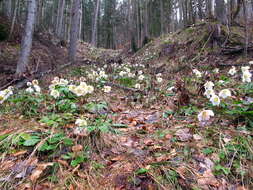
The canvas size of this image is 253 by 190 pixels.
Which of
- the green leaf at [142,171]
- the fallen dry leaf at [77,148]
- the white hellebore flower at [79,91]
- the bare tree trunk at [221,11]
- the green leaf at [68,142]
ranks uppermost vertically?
the bare tree trunk at [221,11]

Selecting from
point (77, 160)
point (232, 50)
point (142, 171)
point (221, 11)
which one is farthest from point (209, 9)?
point (77, 160)

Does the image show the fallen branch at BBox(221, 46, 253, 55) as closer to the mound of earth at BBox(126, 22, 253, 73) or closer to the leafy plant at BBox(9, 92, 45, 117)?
the mound of earth at BBox(126, 22, 253, 73)

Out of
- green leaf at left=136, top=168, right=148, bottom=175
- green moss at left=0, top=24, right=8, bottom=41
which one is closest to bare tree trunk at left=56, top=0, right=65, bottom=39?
green moss at left=0, top=24, right=8, bottom=41

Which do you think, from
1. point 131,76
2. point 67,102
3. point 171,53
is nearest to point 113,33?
point 171,53

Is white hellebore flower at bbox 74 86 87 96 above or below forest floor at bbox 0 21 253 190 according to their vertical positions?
above

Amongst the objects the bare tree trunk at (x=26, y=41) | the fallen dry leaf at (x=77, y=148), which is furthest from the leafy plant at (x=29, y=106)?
the bare tree trunk at (x=26, y=41)

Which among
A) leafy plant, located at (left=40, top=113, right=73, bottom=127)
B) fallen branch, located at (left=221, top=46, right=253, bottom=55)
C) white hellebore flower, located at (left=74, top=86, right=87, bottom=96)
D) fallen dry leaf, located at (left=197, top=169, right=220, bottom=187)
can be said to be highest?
fallen branch, located at (left=221, top=46, right=253, bottom=55)

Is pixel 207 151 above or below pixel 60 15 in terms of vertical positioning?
below

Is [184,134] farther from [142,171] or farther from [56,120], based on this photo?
[56,120]

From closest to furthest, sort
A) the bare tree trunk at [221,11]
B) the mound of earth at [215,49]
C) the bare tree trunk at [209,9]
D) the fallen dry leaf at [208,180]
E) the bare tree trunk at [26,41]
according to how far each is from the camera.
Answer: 1. the fallen dry leaf at [208,180]
2. the mound of earth at [215,49]
3. the bare tree trunk at [26,41]
4. the bare tree trunk at [221,11]
5. the bare tree trunk at [209,9]

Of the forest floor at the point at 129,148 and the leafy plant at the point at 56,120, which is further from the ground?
the leafy plant at the point at 56,120

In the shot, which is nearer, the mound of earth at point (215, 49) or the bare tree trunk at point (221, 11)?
the mound of earth at point (215, 49)

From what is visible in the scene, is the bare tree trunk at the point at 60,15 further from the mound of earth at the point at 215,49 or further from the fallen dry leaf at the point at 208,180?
the fallen dry leaf at the point at 208,180

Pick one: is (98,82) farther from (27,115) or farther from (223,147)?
(223,147)
